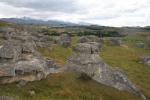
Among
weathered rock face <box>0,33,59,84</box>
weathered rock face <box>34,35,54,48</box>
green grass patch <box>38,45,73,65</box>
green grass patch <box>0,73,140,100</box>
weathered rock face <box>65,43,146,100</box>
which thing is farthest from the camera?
weathered rock face <box>34,35,54,48</box>

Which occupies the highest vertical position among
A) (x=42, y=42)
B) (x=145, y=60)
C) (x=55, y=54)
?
(x=42, y=42)

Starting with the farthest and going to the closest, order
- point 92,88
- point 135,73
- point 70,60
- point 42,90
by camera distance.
A: point 135,73 < point 70,60 < point 92,88 < point 42,90

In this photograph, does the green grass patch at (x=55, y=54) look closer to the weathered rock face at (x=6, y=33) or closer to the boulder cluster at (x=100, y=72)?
the weathered rock face at (x=6, y=33)

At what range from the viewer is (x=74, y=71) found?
3869 centimetres

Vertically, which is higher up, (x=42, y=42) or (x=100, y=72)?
(x=100, y=72)

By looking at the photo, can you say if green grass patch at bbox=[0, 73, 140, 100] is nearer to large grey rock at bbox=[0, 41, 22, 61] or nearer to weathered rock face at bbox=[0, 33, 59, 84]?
weathered rock face at bbox=[0, 33, 59, 84]

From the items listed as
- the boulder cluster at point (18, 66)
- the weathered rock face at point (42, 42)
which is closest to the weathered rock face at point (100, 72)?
the boulder cluster at point (18, 66)

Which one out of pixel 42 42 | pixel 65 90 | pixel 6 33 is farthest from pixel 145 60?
pixel 65 90

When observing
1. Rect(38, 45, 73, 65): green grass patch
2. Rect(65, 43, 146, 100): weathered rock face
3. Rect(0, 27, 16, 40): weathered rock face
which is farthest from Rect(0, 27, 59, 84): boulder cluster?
Rect(0, 27, 16, 40): weathered rock face

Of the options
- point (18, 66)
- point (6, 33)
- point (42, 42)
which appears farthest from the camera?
point (42, 42)

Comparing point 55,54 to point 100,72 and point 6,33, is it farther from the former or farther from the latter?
point 100,72

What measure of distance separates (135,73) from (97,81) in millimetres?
32341

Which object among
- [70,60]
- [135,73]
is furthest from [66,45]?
[70,60]

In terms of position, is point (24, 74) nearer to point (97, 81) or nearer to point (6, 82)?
point (6, 82)
